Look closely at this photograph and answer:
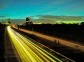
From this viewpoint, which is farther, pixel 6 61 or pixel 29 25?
pixel 29 25

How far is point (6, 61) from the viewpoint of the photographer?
19359 millimetres

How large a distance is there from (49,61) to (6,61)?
3631 mm

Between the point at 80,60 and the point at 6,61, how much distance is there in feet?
20.3

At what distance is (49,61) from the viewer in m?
18.4

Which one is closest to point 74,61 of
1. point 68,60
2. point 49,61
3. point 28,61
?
point 68,60

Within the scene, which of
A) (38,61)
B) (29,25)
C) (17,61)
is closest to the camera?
(38,61)

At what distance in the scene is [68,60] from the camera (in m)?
19.4

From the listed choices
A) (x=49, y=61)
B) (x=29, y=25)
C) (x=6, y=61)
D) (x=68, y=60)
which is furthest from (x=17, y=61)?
(x=29, y=25)

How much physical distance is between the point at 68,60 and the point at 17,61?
419 centimetres

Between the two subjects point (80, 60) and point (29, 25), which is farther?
point (29, 25)

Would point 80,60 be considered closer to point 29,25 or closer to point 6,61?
point 6,61

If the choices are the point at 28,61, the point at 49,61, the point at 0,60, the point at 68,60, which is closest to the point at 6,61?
the point at 0,60

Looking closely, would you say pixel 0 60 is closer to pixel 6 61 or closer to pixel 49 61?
pixel 6 61

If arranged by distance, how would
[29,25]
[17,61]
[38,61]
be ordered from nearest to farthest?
1. [38,61]
2. [17,61]
3. [29,25]
